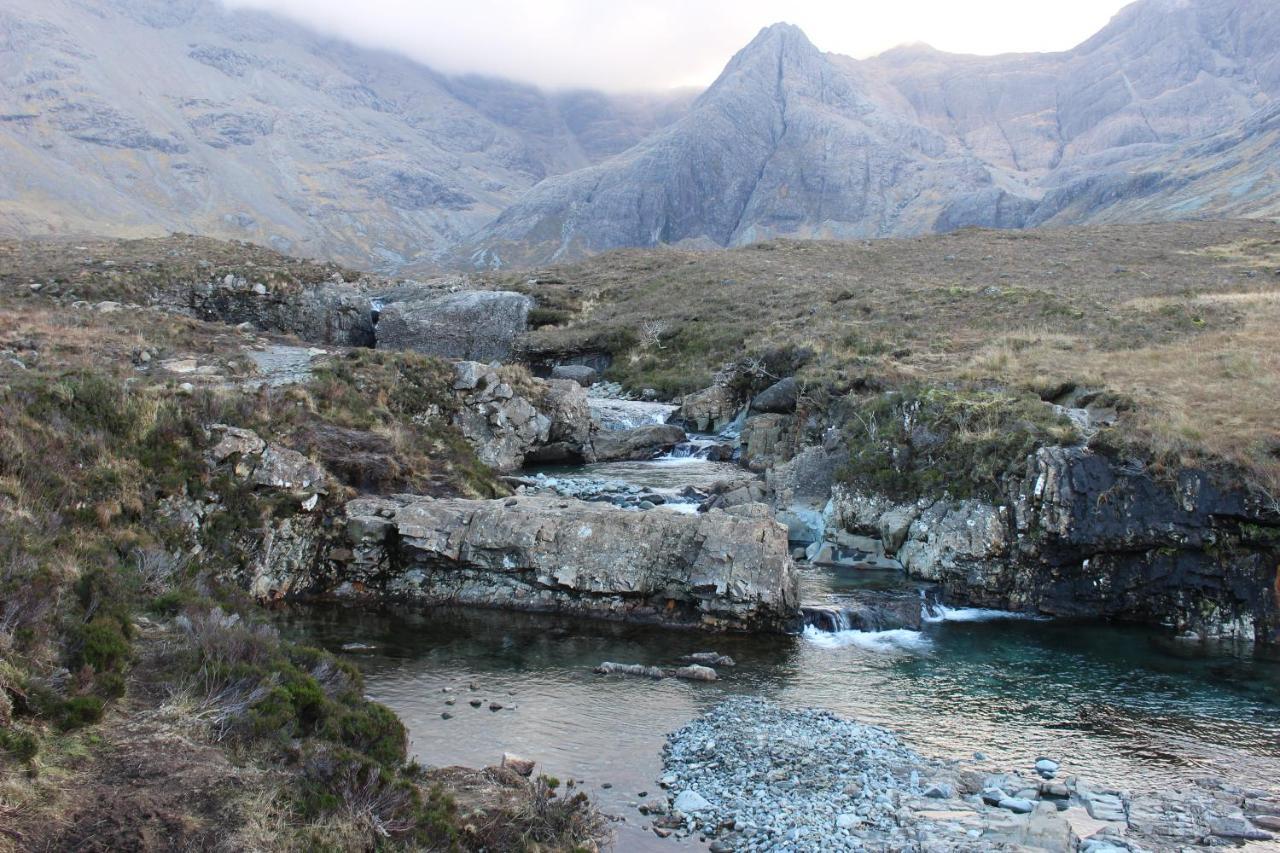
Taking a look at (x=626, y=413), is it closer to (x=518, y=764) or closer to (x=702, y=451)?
(x=702, y=451)

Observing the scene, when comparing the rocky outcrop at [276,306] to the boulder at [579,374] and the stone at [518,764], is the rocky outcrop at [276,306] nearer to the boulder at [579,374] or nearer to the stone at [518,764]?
the boulder at [579,374]

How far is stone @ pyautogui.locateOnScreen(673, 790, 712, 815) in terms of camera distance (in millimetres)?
10859

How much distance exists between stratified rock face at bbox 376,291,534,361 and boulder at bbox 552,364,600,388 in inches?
151

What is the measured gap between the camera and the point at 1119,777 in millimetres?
12062

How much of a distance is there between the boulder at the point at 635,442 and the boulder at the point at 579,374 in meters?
17.0

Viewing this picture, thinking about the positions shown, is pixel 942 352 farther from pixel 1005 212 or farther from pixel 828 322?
pixel 1005 212

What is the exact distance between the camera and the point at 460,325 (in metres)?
55.5

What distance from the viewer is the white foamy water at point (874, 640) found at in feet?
57.3

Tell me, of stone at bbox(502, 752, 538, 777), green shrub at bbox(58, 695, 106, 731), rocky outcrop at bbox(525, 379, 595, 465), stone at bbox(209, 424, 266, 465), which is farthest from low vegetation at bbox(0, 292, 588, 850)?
rocky outcrop at bbox(525, 379, 595, 465)

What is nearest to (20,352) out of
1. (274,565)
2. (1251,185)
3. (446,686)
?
(274,565)

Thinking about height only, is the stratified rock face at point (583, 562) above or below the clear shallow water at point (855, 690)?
above

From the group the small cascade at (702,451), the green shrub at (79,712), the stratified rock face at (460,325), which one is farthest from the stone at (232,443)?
the stratified rock face at (460,325)

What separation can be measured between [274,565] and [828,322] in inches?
1333

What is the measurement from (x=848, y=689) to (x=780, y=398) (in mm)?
21024
